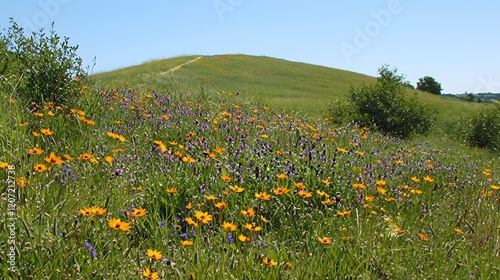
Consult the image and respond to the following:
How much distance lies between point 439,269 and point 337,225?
2.83ft

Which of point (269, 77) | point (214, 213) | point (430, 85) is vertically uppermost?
point (430, 85)

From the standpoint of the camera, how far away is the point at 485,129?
701 inches

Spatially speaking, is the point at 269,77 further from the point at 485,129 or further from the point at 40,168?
the point at 40,168

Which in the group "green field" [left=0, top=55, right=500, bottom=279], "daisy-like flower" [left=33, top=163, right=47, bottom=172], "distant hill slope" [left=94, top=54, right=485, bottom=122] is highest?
"distant hill slope" [left=94, top=54, right=485, bottom=122]

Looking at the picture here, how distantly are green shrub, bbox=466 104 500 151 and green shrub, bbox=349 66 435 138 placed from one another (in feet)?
10.6

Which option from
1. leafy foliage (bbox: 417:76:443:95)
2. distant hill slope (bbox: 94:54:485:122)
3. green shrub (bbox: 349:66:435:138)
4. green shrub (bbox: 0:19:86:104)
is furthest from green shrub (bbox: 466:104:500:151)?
leafy foliage (bbox: 417:76:443:95)

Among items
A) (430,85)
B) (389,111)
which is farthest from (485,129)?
(430,85)

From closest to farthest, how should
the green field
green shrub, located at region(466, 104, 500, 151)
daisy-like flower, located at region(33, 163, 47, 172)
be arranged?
the green field → daisy-like flower, located at region(33, 163, 47, 172) → green shrub, located at region(466, 104, 500, 151)

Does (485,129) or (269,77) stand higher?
(269,77)

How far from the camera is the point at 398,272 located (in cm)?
284

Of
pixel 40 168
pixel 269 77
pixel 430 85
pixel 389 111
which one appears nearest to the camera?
pixel 40 168

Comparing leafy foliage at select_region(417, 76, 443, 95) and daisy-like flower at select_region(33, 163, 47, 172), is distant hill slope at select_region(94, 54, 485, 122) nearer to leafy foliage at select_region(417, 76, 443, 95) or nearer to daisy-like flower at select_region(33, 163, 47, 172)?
daisy-like flower at select_region(33, 163, 47, 172)

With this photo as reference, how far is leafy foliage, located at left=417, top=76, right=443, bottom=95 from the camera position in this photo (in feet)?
214

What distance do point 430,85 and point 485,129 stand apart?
168ft
